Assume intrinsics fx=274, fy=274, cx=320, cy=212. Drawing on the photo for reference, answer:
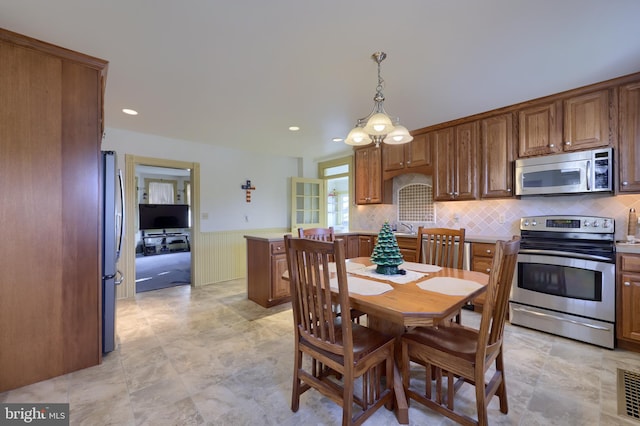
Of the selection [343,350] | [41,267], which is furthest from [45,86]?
[343,350]

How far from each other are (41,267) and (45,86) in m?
1.27

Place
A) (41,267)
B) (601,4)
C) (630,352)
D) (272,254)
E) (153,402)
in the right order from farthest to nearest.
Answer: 1. (272,254)
2. (630,352)
3. (41,267)
4. (153,402)
5. (601,4)

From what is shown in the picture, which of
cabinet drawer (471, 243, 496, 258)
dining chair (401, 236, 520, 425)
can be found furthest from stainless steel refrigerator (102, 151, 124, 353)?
cabinet drawer (471, 243, 496, 258)

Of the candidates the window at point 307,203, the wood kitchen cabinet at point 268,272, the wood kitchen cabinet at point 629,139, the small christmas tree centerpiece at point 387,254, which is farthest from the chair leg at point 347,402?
the window at point 307,203

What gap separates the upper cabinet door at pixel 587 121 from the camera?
8.29 feet

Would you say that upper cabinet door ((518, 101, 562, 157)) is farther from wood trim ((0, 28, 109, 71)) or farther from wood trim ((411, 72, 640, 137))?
wood trim ((0, 28, 109, 71))

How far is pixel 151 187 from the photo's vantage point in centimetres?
830

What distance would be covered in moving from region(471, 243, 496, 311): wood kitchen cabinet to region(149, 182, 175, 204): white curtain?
846cm

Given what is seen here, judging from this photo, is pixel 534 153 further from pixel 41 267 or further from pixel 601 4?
pixel 41 267

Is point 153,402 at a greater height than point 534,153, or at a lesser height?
lesser

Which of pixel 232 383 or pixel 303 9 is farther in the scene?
pixel 232 383

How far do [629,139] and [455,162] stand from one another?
58.7 inches

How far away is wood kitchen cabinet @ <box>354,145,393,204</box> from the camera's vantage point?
443 centimetres

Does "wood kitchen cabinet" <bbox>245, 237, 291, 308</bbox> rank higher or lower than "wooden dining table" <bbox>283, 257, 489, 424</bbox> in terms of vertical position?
lower
